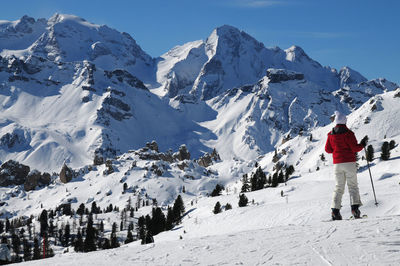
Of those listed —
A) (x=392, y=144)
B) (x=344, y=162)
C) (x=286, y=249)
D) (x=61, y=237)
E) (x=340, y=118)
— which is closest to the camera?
(x=286, y=249)

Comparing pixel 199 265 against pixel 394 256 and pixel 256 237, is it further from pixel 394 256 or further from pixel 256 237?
pixel 394 256

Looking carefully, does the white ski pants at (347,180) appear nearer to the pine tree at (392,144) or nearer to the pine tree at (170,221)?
the pine tree at (170,221)

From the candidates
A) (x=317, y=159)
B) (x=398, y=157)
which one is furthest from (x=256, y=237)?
(x=317, y=159)

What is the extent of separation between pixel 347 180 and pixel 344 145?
55.5 inches

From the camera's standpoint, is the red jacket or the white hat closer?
the red jacket

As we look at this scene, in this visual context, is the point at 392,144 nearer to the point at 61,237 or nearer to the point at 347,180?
the point at 61,237

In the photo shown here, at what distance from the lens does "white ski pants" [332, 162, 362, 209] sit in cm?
1700

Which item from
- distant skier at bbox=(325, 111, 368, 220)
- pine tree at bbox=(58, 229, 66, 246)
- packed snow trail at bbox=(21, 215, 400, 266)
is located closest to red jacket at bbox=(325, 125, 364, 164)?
distant skier at bbox=(325, 111, 368, 220)

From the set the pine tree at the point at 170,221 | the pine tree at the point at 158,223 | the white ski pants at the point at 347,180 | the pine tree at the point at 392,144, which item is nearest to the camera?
the white ski pants at the point at 347,180

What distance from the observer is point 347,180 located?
56.3 feet

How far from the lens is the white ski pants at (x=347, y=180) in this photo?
17000 millimetres

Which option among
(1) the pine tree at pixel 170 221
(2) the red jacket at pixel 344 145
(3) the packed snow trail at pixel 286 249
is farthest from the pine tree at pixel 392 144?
(3) the packed snow trail at pixel 286 249

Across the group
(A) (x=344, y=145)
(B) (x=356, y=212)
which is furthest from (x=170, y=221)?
(A) (x=344, y=145)

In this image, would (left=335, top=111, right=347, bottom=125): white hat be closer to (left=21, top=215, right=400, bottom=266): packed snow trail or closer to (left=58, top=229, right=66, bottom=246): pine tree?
(left=21, top=215, right=400, bottom=266): packed snow trail
